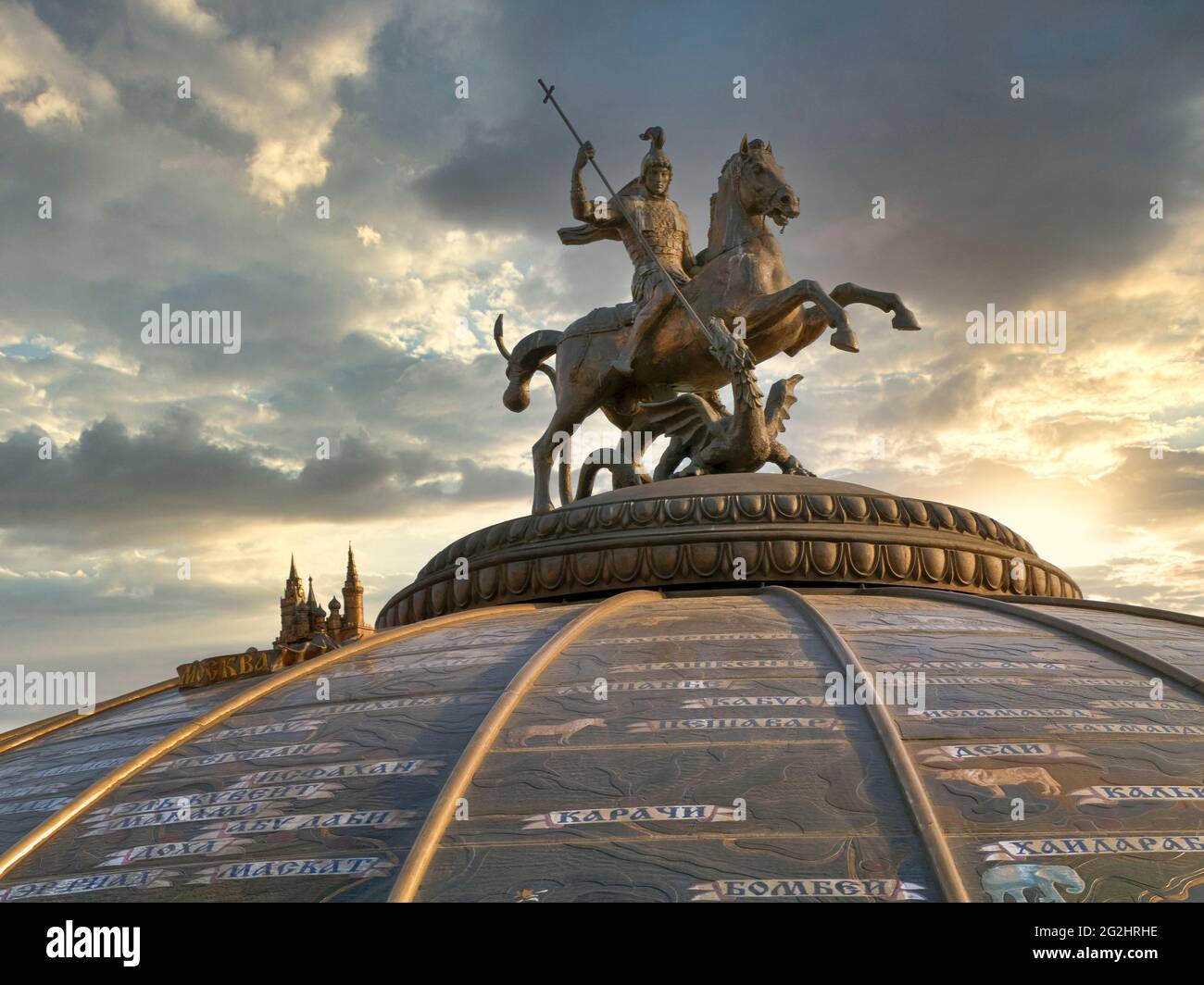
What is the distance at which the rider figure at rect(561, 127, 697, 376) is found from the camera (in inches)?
545

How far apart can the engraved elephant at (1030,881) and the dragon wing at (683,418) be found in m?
7.87

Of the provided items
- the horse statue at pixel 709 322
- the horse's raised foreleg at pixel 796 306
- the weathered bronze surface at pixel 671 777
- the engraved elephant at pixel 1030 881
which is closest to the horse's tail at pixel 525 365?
the horse statue at pixel 709 322

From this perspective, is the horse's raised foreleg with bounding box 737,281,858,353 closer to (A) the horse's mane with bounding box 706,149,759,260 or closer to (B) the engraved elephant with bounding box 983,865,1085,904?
(A) the horse's mane with bounding box 706,149,759,260

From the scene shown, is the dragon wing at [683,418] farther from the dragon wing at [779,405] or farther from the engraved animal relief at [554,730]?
the engraved animal relief at [554,730]

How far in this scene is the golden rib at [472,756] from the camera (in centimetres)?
575

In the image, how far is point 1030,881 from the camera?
553 centimetres

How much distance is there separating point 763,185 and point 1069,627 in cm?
595

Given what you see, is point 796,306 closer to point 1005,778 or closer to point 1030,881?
point 1005,778

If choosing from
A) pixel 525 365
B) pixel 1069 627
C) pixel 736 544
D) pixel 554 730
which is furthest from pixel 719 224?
pixel 554 730
